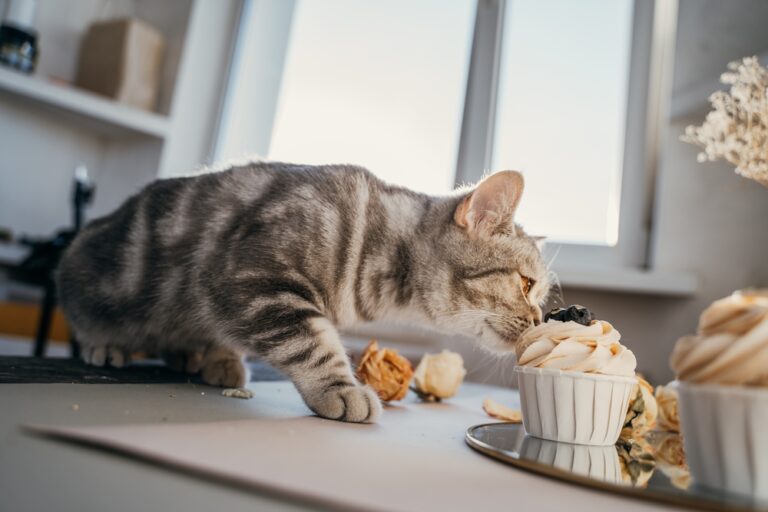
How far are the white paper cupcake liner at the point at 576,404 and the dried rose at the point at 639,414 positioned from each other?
59 mm

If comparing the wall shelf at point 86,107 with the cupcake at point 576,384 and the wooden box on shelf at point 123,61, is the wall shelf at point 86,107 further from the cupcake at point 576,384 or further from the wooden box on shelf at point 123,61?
the cupcake at point 576,384

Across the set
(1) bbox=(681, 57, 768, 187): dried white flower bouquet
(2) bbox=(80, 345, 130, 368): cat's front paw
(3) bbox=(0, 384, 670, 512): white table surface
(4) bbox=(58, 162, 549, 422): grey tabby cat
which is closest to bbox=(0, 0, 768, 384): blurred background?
(4) bbox=(58, 162, 549, 422): grey tabby cat

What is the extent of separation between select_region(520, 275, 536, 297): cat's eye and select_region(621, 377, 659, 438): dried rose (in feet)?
0.81

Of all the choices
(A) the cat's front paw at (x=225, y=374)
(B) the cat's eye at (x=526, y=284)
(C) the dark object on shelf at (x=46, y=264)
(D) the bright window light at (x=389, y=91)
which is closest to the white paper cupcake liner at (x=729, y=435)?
(B) the cat's eye at (x=526, y=284)

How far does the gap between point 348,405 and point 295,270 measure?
0.22 meters

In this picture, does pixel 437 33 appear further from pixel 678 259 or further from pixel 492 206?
pixel 492 206

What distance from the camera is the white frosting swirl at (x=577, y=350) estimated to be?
1.85ft

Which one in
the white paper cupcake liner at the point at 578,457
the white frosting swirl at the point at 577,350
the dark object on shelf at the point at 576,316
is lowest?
the white paper cupcake liner at the point at 578,457

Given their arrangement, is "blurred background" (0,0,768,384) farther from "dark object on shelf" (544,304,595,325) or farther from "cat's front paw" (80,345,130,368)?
"dark object on shelf" (544,304,595,325)

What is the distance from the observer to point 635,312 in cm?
157

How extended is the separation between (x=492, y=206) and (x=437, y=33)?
1.38 metres

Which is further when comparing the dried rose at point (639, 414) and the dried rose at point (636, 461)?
the dried rose at point (639, 414)

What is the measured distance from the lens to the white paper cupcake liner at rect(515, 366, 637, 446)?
555mm

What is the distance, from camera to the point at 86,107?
1.90 m
